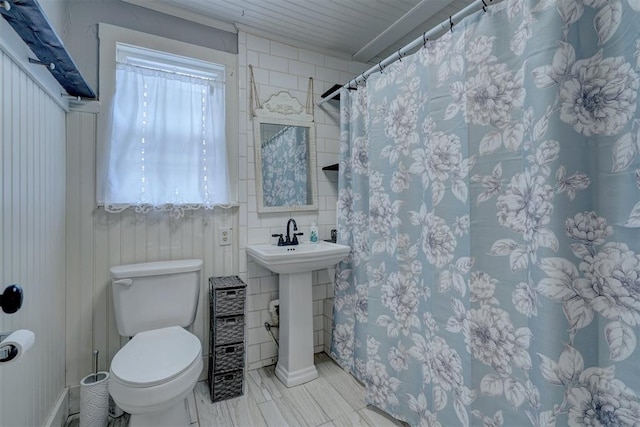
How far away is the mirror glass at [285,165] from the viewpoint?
217 centimetres

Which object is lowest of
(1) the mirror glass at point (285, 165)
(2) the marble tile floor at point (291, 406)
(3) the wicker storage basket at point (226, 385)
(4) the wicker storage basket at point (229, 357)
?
(2) the marble tile floor at point (291, 406)

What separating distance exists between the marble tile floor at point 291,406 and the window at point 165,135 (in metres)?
1.21

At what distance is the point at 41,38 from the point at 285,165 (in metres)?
1.44

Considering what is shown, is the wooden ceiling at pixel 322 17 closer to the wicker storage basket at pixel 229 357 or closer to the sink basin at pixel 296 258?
the sink basin at pixel 296 258

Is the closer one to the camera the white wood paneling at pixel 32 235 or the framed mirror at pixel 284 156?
the white wood paneling at pixel 32 235

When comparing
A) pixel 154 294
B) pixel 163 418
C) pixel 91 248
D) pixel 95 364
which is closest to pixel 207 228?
pixel 154 294

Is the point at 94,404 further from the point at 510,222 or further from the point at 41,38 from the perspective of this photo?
the point at 510,222

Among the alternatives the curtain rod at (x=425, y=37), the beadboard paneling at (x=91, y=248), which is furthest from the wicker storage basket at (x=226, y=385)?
the curtain rod at (x=425, y=37)

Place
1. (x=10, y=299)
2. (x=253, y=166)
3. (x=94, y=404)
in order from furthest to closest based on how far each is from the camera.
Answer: (x=253, y=166) < (x=94, y=404) < (x=10, y=299)

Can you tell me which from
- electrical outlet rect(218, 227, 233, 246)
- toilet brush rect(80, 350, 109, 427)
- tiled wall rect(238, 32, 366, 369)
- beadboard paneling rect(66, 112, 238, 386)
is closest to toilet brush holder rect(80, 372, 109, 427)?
toilet brush rect(80, 350, 109, 427)

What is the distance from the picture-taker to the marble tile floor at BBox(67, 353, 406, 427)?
1.62 metres

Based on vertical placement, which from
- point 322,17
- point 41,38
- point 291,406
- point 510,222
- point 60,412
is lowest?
point 291,406

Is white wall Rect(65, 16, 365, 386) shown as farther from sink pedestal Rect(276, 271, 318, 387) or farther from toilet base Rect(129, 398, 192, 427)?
toilet base Rect(129, 398, 192, 427)

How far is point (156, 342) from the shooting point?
154 centimetres
